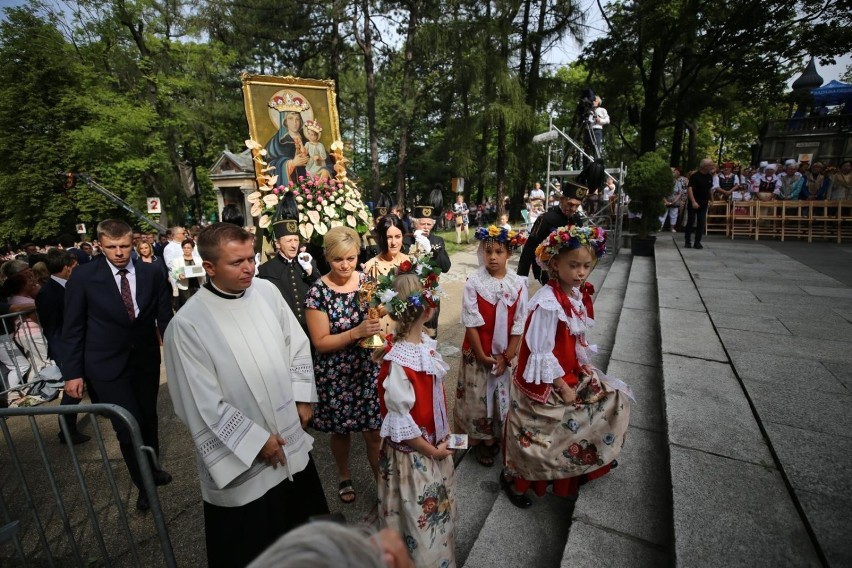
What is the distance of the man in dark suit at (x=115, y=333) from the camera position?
9.97ft

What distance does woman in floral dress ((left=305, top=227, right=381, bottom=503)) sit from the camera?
2943 millimetres

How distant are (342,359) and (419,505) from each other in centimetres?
126

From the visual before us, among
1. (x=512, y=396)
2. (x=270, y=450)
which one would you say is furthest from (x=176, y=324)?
(x=512, y=396)

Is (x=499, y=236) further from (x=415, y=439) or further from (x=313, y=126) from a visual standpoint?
(x=313, y=126)

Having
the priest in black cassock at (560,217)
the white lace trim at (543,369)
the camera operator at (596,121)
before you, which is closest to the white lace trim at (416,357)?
the white lace trim at (543,369)

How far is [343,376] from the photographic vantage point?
304cm

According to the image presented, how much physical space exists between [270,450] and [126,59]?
26437 millimetres

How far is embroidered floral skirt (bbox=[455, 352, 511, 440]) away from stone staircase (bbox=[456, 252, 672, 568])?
0.31 meters

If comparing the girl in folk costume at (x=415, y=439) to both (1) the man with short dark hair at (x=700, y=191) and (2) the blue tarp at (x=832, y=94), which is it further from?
(2) the blue tarp at (x=832, y=94)

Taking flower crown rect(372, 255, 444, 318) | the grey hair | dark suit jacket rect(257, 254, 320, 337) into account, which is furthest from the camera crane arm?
the grey hair

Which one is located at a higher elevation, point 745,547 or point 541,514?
point 745,547

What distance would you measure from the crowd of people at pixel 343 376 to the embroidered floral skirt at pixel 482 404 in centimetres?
1

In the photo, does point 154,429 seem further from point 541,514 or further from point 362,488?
point 541,514

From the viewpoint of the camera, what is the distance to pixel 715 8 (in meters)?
14.9
